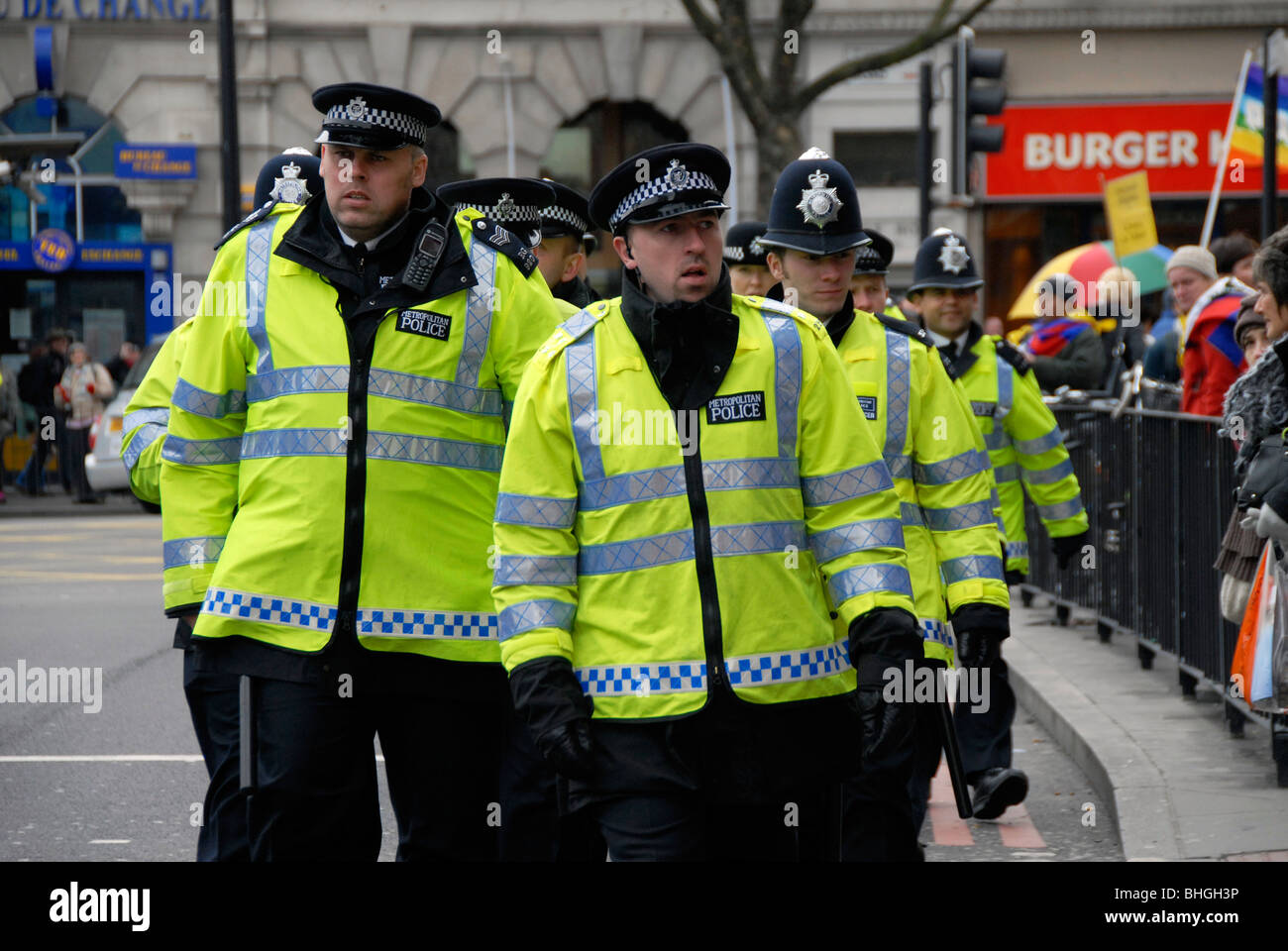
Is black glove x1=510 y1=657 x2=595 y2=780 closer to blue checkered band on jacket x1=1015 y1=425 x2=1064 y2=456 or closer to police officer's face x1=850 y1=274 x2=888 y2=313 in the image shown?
police officer's face x1=850 y1=274 x2=888 y2=313

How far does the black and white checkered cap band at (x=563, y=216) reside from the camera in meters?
6.57

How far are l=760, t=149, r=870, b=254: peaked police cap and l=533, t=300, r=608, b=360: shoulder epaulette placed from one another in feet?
4.98

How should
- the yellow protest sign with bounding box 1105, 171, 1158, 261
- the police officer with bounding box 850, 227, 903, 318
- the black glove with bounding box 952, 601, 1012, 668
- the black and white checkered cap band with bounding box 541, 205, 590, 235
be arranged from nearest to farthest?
the black glove with bounding box 952, 601, 1012, 668 → the black and white checkered cap band with bounding box 541, 205, 590, 235 → the police officer with bounding box 850, 227, 903, 318 → the yellow protest sign with bounding box 1105, 171, 1158, 261

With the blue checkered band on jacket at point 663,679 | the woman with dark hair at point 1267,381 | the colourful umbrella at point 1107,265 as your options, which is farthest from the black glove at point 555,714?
the colourful umbrella at point 1107,265

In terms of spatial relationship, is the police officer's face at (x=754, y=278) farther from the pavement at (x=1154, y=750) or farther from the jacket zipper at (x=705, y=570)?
the jacket zipper at (x=705, y=570)

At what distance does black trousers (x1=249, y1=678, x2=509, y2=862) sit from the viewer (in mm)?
4164

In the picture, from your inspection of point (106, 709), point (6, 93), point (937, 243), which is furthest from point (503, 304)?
point (6, 93)

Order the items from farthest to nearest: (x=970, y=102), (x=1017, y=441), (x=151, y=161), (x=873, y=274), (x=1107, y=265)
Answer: (x=151, y=161) < (x=1107, y=265) < (x=970, y=102) < (x=1017, y=441) < (x=873, y=274)

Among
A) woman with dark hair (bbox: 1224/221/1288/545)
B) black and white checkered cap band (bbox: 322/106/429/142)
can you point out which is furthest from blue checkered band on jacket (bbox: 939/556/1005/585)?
black and white checkered cap band (bbox: 322/106/429/142)

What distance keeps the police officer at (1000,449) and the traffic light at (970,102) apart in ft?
17.7

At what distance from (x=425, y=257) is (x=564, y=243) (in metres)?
2.30

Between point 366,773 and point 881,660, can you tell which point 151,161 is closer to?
point 366,773

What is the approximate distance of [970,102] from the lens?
1289 cm

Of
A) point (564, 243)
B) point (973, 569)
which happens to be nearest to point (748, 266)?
point (564, 243)
